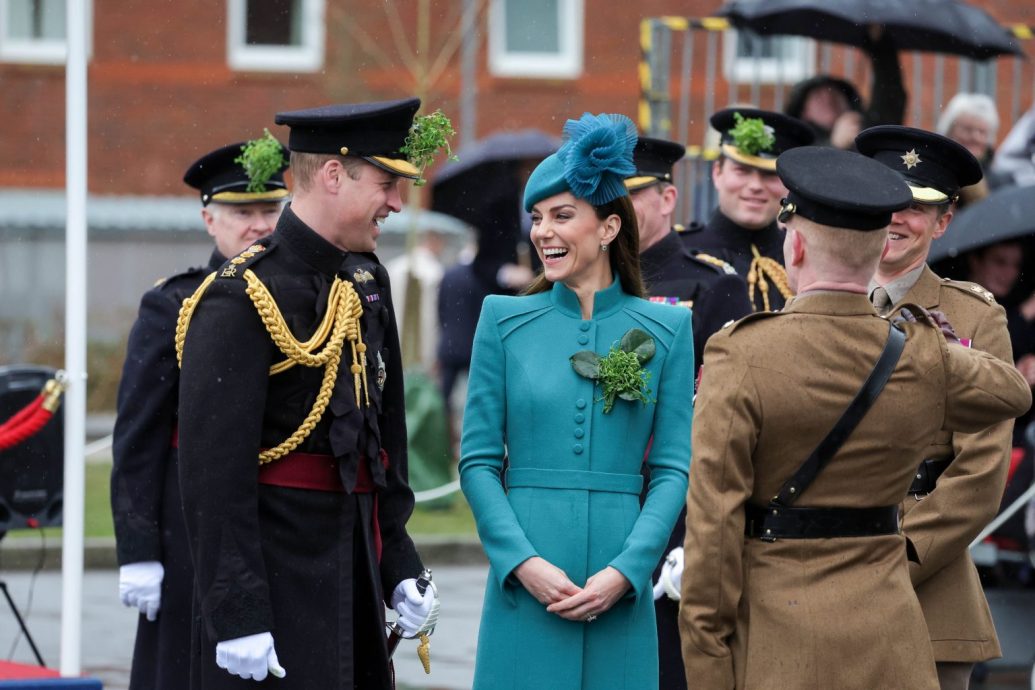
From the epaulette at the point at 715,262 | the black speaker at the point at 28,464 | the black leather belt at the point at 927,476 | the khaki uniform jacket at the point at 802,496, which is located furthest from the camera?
the black speaker at the point at 28,464

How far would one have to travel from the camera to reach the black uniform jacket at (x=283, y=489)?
14.2 ft

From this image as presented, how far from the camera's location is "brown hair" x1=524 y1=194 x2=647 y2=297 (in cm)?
489

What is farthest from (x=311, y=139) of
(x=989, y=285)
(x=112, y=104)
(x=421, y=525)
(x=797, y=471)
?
(x=112, y=104)

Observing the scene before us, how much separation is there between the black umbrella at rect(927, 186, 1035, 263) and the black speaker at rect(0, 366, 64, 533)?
392 centimetres

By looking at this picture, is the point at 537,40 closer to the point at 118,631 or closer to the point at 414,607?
the point at 118,631

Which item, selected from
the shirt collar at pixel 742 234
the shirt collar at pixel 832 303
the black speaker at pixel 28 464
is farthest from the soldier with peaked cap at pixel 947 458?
the black speaker at pixel 28 464

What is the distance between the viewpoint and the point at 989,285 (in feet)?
29.1

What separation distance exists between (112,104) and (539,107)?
523cm

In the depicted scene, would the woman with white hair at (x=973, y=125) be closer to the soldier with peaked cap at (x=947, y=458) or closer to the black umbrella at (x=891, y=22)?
the black umbrella at (x=891, y=22)

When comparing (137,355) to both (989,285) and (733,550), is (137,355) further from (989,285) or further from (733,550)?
(989,285)

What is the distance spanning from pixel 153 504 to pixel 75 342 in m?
1.10

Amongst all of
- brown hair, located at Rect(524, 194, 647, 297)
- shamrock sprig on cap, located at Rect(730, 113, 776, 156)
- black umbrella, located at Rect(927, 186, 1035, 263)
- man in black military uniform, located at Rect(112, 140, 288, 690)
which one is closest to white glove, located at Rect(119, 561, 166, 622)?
man in black military uniform, located at Rect(112, 140, 288, 690)

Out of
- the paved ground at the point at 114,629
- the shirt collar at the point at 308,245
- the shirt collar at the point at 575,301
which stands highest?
the shirt collar at the point at 308,245

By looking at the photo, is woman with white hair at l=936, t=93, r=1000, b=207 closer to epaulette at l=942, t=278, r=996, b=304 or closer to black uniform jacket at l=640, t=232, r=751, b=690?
black uniform jacket at l=640, t=232, r=751, b=690
